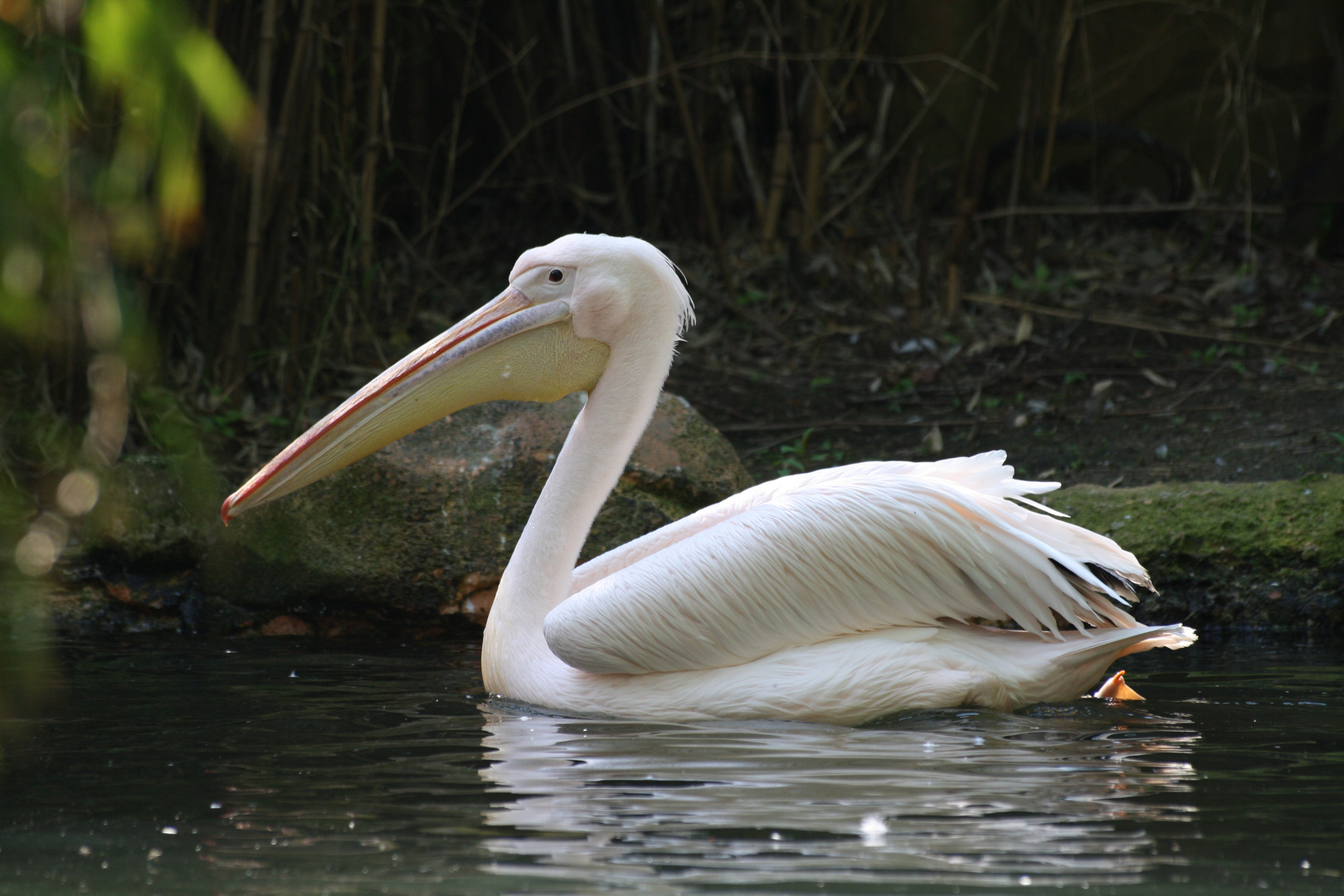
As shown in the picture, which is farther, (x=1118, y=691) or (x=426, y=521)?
(x=426, y=521)

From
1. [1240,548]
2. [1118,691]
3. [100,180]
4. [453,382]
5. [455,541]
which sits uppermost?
[100,180]

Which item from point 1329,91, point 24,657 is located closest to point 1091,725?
point 24,657

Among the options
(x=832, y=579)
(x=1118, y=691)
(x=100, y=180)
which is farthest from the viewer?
(x=1118, y=691)

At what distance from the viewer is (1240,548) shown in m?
4.32

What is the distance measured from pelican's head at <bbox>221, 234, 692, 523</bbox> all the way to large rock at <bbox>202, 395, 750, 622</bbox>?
101 centimetres

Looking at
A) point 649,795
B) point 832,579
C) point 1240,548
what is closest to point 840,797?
point 649,795

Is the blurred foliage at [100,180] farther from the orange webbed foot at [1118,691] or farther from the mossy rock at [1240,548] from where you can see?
the mossy rock at [1240,548]

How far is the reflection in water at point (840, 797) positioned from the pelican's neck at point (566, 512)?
213 millimetres

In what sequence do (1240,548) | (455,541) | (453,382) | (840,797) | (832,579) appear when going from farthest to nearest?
1. (455,541)
2. (1240,548)
3. (453,382)
4. (832,579)
5. (840,797)

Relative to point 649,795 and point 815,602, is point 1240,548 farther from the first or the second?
point 649,795

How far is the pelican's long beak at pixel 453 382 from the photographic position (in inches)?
139

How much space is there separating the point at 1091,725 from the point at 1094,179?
5849mm

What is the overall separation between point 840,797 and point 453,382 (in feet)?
5.44

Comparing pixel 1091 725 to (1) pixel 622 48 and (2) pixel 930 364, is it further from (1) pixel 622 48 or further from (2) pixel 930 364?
(1) pixel 622 48
